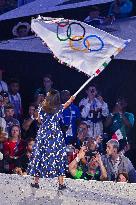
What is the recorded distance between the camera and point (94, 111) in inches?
383

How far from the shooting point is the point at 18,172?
8172 millimetres

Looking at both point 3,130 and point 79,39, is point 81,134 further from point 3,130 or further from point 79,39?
point 79,39

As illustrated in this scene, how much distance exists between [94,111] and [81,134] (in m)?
0.92

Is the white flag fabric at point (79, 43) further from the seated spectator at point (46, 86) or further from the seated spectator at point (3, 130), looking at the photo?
the seated spectator at point (46, 86)

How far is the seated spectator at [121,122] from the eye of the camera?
9.58 m

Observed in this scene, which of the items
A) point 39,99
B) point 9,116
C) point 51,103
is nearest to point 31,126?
point 9,116

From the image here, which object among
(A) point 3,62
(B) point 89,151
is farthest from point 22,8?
(B) point 89,151

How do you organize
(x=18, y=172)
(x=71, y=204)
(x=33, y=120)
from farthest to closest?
(x=33, y=120) < (x=18, y=172) < (x=71, y=204)

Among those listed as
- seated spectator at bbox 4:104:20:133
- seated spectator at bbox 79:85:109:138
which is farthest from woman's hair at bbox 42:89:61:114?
seated spectator at bbox 79:85:109:138

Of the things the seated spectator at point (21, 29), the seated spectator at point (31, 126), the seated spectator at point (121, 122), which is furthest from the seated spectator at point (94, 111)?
the seated spectator at point (21, 29)

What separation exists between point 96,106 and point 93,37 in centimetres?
181

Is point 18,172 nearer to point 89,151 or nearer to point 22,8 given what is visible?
point 89,151

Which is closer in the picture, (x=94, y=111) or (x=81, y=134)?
(x=81, y=134)

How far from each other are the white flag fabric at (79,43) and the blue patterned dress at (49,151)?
1.12 m
